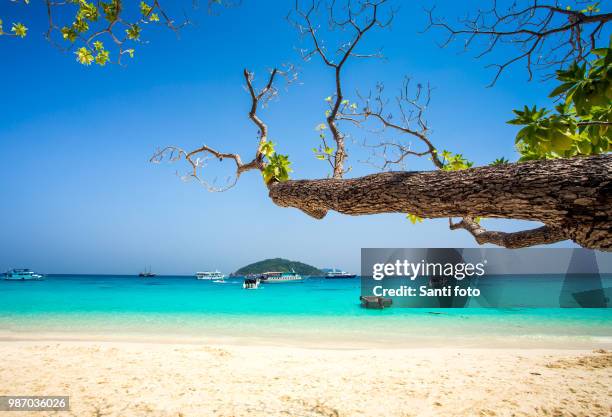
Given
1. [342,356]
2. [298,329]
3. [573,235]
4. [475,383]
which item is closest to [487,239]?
[573,235]

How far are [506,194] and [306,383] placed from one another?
4145 mm

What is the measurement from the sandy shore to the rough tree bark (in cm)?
277

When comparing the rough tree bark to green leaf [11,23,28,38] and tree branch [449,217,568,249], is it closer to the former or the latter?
tree branch [449,217,568,249]

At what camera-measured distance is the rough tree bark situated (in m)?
1.39

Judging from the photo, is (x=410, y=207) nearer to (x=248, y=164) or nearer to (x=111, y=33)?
(x=248, y=164)

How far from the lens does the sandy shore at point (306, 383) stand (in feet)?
12.4

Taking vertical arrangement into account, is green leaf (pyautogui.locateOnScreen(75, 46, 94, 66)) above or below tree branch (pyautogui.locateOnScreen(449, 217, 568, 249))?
above

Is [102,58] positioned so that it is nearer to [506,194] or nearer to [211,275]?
[506,194]

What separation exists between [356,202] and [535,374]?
516 centimetres

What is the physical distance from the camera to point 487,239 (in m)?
3.12

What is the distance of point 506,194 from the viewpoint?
5.06ft

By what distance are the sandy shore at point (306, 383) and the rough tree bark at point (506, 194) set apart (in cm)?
277

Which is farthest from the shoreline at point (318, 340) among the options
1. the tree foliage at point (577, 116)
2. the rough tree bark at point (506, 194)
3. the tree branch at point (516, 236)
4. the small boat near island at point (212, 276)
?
the small boat near island at point (212, 276)

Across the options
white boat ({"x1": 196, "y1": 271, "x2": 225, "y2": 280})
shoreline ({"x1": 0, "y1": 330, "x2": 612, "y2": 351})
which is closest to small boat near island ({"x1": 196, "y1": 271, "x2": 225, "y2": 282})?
white boat ({"x1": 196, "y1": 271, "x2": 225, "y2": 280})
